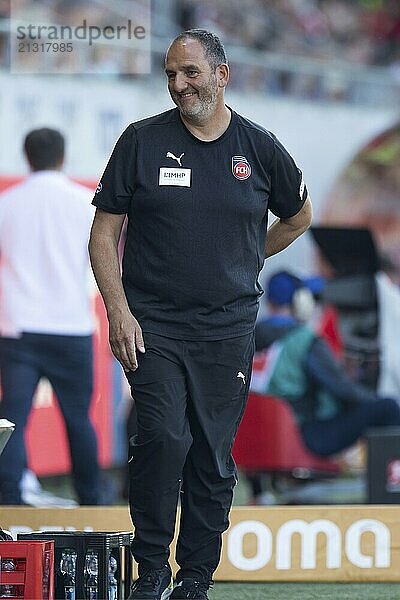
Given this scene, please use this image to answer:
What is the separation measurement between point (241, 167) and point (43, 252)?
7.94 feet

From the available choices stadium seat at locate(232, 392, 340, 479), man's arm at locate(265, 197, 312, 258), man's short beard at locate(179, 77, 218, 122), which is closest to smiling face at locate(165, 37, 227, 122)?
A: man's short beard at locate(179, 77, 218, 122)

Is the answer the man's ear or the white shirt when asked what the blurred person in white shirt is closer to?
the white shirt

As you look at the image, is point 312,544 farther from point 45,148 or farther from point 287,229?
point 45,148

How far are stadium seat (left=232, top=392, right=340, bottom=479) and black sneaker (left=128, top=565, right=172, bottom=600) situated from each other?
336cm

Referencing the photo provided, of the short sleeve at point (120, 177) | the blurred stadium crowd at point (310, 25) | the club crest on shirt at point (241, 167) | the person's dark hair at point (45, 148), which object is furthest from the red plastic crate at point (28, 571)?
the blurred stadium crowd at point (310, 25)

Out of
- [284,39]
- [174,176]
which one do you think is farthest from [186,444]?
[284,39]

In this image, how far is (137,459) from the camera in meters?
4.19

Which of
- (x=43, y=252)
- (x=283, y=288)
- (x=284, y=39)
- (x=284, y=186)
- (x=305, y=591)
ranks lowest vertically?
(x=305, y=591)

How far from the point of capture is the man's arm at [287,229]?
4.55 m

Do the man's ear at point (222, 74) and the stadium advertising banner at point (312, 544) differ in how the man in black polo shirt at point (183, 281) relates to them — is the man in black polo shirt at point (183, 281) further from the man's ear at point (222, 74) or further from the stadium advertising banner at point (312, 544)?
the stadium advertising banner at point (312, 544)

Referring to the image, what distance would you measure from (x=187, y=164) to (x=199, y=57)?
0.31 m

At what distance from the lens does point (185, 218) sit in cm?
413

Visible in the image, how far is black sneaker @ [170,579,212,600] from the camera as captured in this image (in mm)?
4227

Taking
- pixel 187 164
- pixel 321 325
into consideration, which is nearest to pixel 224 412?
pixel 187 164
